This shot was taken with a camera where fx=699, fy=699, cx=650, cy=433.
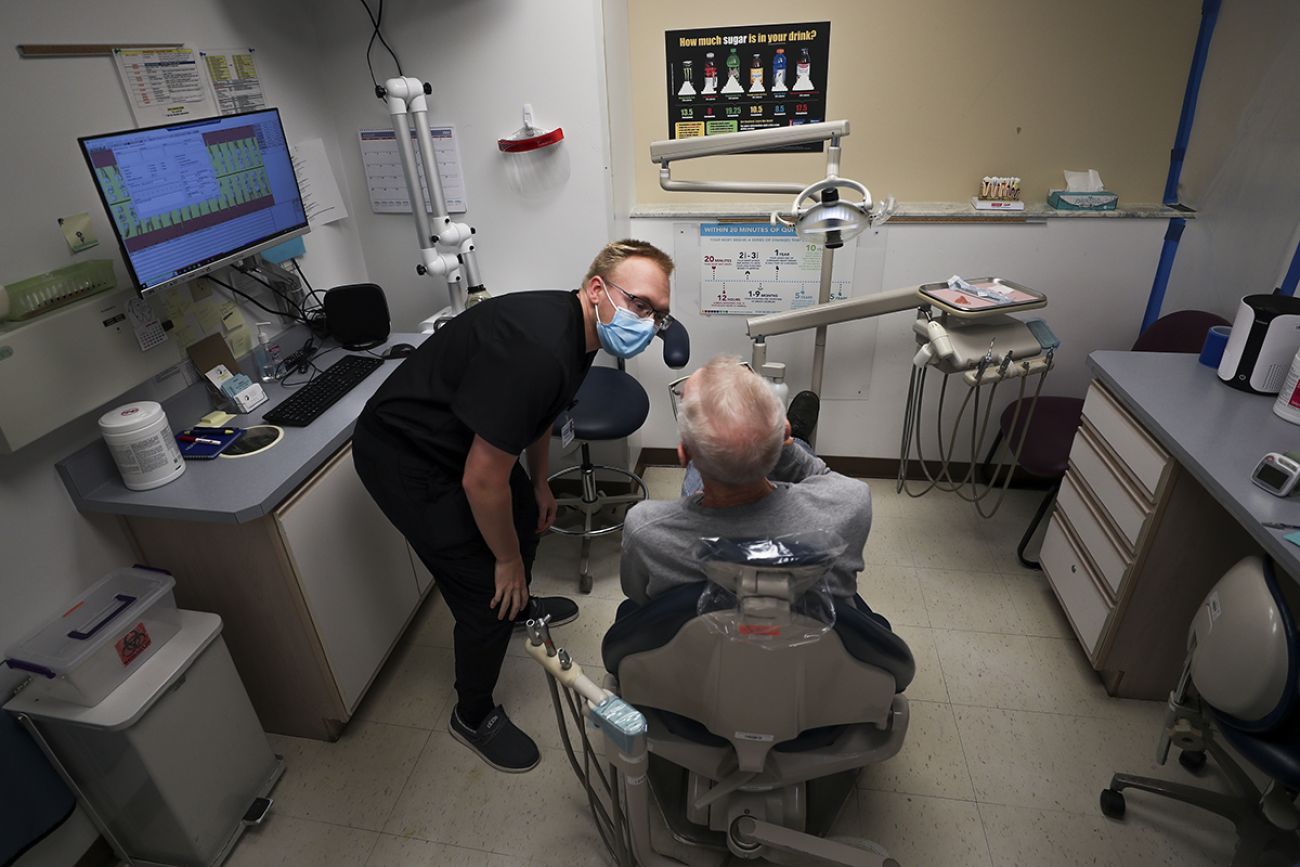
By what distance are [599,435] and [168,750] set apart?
131 cm

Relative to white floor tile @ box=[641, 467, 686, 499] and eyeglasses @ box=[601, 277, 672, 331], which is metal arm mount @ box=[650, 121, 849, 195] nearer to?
eyeglasses @ box=[601, 277, 672, 331]

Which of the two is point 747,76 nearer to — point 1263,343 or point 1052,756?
point 1263,343

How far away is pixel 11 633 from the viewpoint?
145 centimetres

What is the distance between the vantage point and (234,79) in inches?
79.0

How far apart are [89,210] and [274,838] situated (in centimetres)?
153

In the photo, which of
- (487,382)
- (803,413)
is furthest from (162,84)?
(803,413)

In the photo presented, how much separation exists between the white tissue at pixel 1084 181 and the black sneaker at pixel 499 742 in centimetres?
250

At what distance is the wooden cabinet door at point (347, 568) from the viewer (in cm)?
167

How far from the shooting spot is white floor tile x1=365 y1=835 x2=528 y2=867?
1595 millimetres

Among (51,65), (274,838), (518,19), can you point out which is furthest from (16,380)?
(518,19)

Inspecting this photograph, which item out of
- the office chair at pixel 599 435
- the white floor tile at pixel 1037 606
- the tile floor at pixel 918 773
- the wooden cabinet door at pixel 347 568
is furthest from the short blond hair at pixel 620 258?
the white floor tile at pixel 1037 606

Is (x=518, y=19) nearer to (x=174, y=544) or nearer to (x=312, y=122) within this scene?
(x=312, y=122)

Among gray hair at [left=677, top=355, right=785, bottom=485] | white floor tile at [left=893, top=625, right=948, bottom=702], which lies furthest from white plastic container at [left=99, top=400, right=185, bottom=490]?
white floor tile at [left=893, top=625, right=948, bottom=702]

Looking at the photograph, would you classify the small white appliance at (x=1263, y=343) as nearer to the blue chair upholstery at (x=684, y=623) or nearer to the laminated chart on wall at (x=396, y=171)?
the blue chair upholstery at (x=684, y=623)
